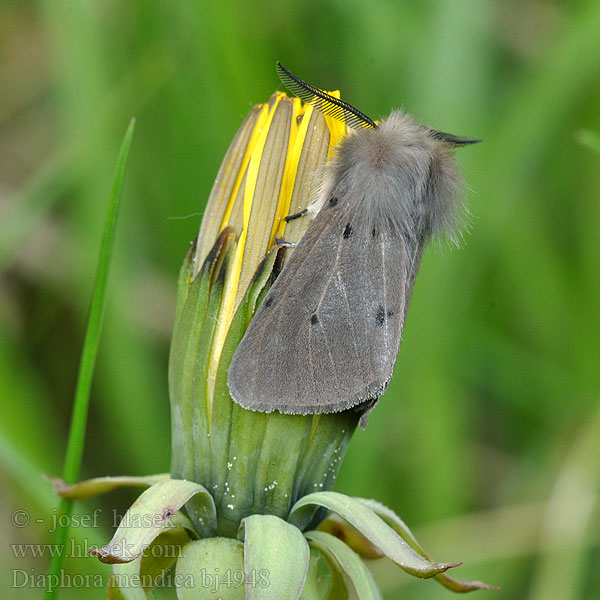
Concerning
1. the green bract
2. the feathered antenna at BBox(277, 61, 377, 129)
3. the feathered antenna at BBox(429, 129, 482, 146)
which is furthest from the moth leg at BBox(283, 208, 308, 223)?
the feathered antenna at BBox(429, 129, 482, 146)

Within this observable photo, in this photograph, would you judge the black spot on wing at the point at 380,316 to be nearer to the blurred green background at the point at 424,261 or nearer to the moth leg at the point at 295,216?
the moth leg at the point at 295,216

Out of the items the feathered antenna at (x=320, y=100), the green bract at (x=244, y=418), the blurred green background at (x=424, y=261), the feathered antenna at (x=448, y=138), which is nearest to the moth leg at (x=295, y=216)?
the green bract at (x=244, y=418)

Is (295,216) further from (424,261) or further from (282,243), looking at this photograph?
(424,261)

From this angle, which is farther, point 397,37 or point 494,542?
point 397,37

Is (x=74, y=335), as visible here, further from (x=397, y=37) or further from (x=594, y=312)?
(x=594, y=312)

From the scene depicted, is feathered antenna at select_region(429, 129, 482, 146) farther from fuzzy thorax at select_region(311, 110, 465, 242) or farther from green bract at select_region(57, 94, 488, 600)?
green bract at select_region(57, 94, 488, 600)

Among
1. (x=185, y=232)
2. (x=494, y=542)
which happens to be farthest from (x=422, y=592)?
(x=185, y=232)

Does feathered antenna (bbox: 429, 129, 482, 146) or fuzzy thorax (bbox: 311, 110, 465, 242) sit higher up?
feathered antenna (bbox: 429, 129, 482, 146)
